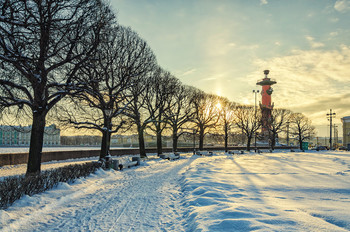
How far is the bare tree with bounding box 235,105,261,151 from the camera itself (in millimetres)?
53100

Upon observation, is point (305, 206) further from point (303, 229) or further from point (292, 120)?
point (292, 120)

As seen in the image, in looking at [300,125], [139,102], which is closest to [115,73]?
[139,102]

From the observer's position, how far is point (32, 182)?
807cm

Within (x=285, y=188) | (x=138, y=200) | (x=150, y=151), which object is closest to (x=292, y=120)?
(x=150, y=151)

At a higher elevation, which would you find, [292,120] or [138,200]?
Answer: [292,120]

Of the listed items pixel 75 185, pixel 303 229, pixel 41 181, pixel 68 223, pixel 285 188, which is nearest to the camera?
pixel 303 229

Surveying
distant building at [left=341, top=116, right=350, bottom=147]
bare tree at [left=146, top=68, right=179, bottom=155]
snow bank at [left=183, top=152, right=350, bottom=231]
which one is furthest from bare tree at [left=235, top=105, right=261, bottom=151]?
distant building at [left=341, top=116, right=350, bottom=147]

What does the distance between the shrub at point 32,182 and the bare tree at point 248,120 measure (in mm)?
44731

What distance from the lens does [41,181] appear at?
8625 millimetres

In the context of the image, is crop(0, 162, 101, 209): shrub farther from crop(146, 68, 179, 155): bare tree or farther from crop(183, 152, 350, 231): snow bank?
crop(146, 68, 179, 155): bare tree

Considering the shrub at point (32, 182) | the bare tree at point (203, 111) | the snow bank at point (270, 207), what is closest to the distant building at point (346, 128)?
the bare tree at point (203, 111)

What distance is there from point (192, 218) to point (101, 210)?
2.66 meters

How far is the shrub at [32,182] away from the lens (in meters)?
6.90

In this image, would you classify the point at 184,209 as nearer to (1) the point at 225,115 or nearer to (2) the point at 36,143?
(2) the point at 36,143
